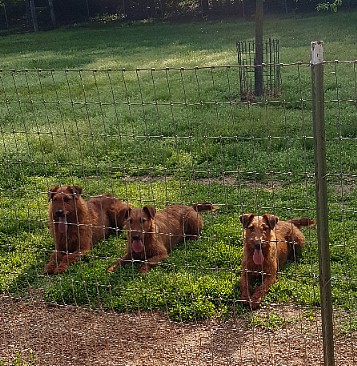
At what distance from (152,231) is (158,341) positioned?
5.20 ft

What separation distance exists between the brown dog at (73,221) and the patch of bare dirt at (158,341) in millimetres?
1028

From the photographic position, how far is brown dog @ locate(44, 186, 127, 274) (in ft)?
20.4

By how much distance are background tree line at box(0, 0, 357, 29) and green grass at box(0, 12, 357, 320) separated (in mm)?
16806

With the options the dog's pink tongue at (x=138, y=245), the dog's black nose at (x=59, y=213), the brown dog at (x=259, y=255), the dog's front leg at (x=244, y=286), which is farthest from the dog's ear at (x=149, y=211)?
the dog's front leg at (x=244, y=286)

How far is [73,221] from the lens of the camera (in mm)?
6434

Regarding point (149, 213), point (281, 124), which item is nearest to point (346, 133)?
point (281, 124)

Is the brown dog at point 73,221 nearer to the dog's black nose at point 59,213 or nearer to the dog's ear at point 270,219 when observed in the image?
the dog's black nose at point 59,213

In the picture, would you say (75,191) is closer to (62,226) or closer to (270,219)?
(62,226)

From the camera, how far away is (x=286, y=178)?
7.77 meters

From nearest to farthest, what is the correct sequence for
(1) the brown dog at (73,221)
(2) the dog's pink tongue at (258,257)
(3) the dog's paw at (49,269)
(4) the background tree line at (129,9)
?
(2) the dog's pink tongue at (258,257)
(3) the dog's paw at (49,269)
(1) the brown dog at (73,221)
(4) the background tree line at (129,9)

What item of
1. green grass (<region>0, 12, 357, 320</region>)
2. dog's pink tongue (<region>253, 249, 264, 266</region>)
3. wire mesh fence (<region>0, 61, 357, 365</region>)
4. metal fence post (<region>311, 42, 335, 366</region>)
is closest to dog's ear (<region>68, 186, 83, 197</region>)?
wire mesh fence (<region>0, 61, 357, 365</region>)

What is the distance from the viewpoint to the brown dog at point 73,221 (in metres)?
6.22

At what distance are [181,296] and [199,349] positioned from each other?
0.72 metres

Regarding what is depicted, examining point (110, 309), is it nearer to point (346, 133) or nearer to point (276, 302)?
point (276, 302)
